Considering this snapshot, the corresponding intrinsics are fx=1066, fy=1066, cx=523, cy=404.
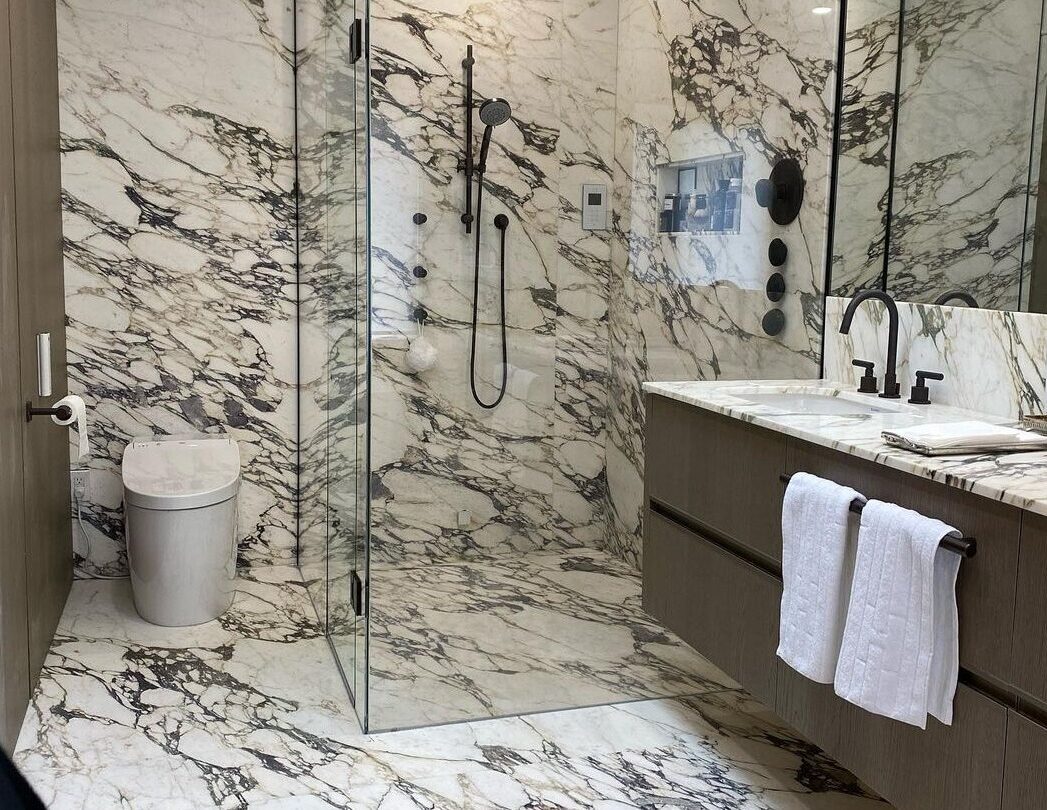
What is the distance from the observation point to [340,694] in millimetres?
2998

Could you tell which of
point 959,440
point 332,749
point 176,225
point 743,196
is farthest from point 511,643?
point 176,225

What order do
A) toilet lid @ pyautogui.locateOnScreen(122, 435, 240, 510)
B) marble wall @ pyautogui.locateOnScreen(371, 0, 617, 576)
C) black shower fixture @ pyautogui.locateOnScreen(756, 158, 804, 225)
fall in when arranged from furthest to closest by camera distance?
toilet lid @ pyautogui.locateOnScreen(122, 435, 240, 510) → black shower fixture @ pyautogui.locateOnScreen(756, 158, 804, 225) → marble wall @ pyautogui.locateOnScreen(371, 0, 617, 576)

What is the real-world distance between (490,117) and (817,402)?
1084mm

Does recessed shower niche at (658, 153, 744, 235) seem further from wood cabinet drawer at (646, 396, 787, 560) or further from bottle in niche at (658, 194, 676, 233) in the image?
wood cabinet drawer at (646, 396, 787, 560)

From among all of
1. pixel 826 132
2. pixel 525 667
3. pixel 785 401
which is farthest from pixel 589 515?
pixel 826 132

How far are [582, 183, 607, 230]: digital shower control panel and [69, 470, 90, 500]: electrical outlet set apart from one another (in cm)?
214

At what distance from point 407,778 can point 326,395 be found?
1370 mm

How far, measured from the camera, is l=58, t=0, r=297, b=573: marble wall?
3727 mm

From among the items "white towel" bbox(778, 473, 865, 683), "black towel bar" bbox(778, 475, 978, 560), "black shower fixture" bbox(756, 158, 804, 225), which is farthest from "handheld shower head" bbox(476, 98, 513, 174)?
"black towel bar" bbox(778, 475, 978, 560)

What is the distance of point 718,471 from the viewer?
2381 millimetres

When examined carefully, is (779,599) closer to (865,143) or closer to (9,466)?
(865,143)

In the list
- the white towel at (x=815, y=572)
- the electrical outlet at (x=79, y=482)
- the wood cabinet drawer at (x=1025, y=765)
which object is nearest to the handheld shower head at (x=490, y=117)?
the white towel at (x=815, y=572)

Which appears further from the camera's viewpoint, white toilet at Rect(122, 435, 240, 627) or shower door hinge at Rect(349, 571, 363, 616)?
white toilet at Rect(122, 435, 240, 627)

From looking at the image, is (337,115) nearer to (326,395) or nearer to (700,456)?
(326,395)
